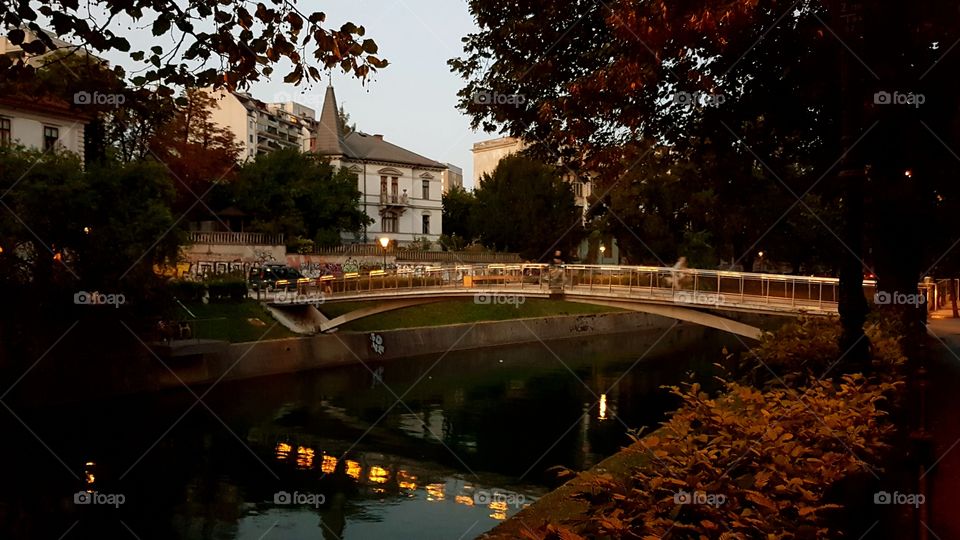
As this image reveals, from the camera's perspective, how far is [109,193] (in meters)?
25.5

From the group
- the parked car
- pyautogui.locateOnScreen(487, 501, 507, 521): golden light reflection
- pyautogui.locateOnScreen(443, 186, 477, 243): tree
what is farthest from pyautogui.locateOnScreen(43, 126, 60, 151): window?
pyautogui.locateOnScreen(443, 186, 477, 243): tree

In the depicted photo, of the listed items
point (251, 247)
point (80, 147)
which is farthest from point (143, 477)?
point (251, 247)

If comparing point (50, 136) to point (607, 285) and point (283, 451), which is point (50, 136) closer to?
point (283, 451)

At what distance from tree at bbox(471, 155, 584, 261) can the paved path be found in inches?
1754

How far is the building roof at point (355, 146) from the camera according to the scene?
65625mm

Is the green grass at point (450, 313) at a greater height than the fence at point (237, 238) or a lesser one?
lesser

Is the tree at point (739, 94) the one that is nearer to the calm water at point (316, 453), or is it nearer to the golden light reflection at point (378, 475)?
the calm water at point (316, 453)

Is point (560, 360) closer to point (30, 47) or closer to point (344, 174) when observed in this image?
point (344, 174)

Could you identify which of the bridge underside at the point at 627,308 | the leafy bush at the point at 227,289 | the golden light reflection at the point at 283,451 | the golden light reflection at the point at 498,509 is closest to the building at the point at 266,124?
the leafy bush at the point at 227,289

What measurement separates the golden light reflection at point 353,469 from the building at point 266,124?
48.2 metres

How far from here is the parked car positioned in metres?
38.9

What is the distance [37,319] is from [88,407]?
310 centimetres

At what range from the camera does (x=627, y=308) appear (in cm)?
3036

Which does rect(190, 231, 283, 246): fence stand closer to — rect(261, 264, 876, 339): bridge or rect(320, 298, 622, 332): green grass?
rect(320, 298, 622, 332): green grass
